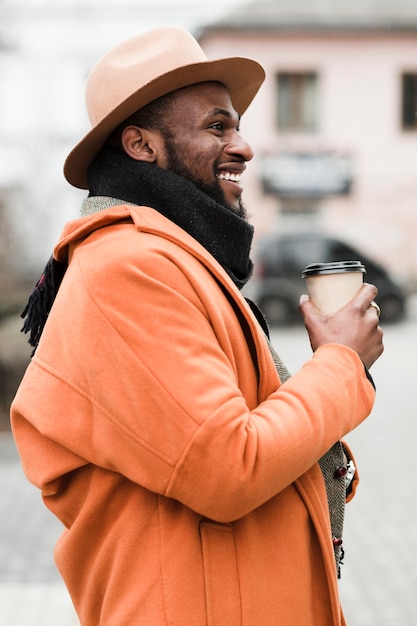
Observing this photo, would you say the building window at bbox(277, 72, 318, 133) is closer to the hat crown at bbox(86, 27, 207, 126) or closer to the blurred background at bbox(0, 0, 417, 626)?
the blurred background at bbox(0, 0, 417, 626)

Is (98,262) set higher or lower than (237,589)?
higher

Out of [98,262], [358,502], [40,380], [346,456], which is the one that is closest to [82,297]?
[98,262]

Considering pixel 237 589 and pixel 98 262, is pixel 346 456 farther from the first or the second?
pixel 98 262

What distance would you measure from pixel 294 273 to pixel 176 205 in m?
14.9

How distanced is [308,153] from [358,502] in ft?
56.8

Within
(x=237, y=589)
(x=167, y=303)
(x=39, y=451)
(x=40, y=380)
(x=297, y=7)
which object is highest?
(x=297, y=7)

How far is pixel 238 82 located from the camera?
1.82m

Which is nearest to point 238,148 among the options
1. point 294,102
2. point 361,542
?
point 361,542

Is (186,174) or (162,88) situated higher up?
(162,88)

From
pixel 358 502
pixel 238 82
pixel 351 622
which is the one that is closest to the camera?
pixel 238 82

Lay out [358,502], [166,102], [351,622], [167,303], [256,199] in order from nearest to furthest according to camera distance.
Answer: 1. [167,303]
2. [166,102]
3. [351,622]
4. [358,502]
5. [256,199]

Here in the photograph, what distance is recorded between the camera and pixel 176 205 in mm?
1624

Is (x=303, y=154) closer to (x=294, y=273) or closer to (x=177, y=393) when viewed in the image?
(x=294, y=273)

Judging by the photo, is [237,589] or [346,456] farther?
[346,456]
